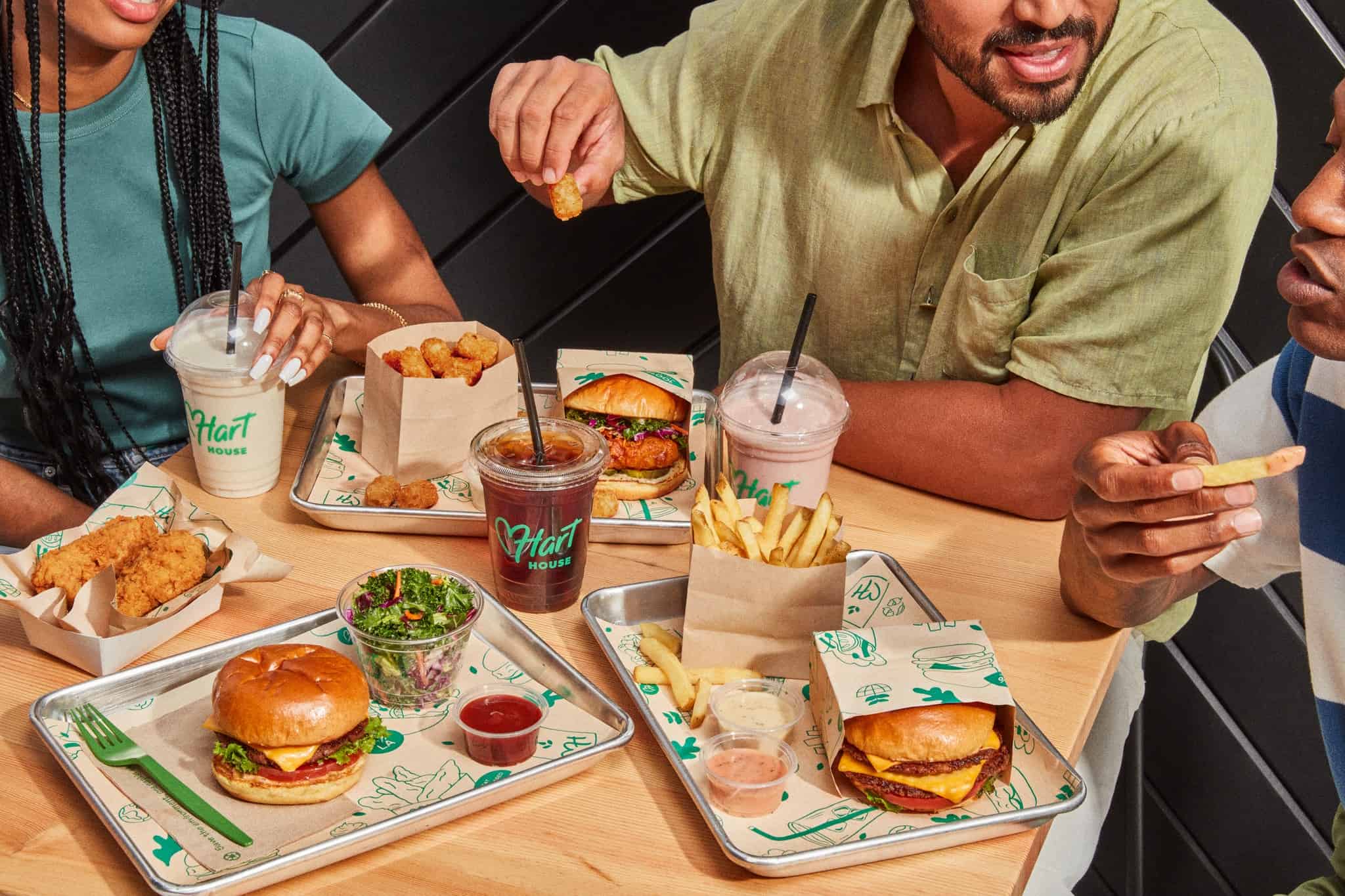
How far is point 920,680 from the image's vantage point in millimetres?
1368

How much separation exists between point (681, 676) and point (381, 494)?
0.61 metres

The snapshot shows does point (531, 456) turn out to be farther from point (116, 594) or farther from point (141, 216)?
point (141, 216)

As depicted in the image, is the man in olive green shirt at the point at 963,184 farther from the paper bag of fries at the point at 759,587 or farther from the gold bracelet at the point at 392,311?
the paper bag of fries at the point at 759,587

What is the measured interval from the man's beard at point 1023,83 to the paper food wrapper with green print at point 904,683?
0.94 meters

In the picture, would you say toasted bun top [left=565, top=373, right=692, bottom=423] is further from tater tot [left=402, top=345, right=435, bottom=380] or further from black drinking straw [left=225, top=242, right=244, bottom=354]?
black drinking straw [left=225, top=242, right=244, bottom=354]

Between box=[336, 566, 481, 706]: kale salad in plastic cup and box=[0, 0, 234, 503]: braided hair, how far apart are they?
1.06 m

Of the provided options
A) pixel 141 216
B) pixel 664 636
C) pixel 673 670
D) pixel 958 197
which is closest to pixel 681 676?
pixel 673 670

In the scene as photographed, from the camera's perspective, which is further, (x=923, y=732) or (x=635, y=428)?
(x=635, y=428)

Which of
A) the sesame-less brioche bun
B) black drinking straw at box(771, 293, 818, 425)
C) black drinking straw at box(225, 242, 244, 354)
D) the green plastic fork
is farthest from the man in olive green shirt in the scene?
the green plastic fork

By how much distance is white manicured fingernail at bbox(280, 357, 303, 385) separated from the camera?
1927mm

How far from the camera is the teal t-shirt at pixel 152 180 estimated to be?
2291mm

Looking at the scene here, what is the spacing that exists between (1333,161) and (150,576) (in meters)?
1.50

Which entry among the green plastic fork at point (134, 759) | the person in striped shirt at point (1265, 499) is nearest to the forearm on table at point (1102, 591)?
the person in striped shirt at point (1265, 499)

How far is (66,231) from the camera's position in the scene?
2273 millimetres
